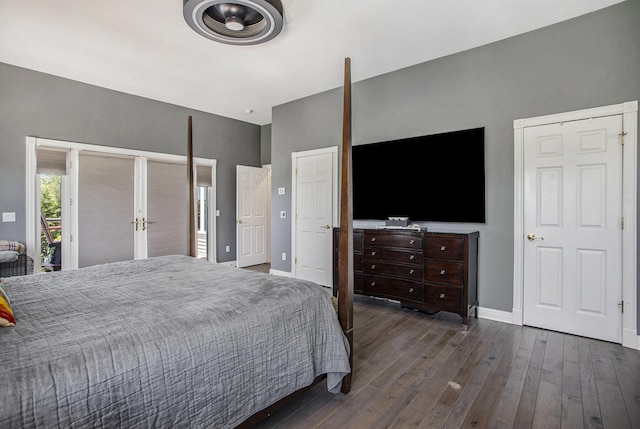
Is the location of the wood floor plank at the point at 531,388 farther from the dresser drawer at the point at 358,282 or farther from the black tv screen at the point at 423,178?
the dresser drawer at the point at 358,282

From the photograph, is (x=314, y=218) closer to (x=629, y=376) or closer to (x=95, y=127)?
(x=95, y=127)

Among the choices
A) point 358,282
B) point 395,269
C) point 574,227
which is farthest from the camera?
point 358,282

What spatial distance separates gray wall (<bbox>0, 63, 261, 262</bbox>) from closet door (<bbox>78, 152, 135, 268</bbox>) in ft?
1.03

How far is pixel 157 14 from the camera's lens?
287 centimetres

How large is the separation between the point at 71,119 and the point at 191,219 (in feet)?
8.51

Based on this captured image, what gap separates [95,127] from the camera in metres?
4.57

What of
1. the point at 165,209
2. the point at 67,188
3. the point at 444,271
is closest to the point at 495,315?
the point at 444,271

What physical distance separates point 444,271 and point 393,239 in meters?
0.63

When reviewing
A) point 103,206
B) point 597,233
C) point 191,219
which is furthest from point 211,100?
point 597,233

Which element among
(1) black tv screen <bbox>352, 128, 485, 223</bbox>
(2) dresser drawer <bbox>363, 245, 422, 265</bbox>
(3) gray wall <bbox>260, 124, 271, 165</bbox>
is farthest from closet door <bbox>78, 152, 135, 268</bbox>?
(2) dresser drawer <bbox>363, 245, 422, 265</bbox>

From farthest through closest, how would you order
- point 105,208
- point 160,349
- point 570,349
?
point 105,208
point 570,349
point 160,349

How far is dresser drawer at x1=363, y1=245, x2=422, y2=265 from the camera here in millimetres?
3424

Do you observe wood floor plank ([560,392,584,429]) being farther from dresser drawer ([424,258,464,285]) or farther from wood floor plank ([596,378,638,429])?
dresser drawer ([424,258,464,285])

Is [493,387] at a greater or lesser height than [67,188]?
lesser
